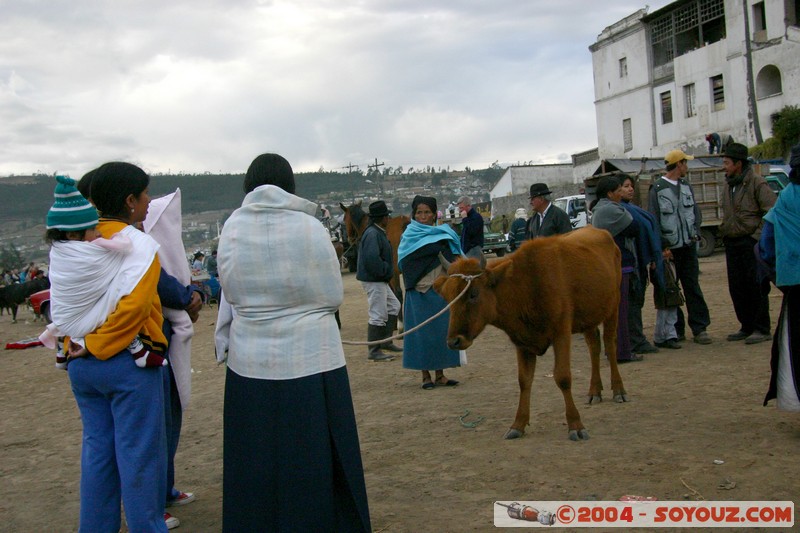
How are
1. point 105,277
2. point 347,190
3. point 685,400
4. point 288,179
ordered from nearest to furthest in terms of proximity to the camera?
point 105,277, point 288,179, point 685,400, point 347,190

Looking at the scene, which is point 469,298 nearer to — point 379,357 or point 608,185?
point 608,185

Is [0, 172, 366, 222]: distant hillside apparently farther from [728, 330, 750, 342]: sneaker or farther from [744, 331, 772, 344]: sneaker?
[744, 331, 772, 344]: sneaker

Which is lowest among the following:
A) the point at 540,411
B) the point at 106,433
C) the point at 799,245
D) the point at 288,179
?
the point at 540,411

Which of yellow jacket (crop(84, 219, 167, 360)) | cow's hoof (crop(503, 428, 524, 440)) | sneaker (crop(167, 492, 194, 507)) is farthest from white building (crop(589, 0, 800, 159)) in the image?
yellow jacket (crop(84, 219, 167, 360))

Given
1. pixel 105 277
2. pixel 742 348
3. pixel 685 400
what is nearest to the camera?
pixel 105 277

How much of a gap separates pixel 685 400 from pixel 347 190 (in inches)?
3283

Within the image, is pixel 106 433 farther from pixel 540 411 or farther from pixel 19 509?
pixel 540 411

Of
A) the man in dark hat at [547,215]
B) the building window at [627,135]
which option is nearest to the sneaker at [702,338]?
the man in dark hat at [547,215]

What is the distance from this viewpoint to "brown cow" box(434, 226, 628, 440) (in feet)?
17.9

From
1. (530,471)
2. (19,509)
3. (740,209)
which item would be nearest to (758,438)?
(530,471)

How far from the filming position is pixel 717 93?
127 feet

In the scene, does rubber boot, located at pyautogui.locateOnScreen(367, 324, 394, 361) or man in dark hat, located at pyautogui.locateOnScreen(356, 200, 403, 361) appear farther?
rubber boot, located at pyautogui.locateOnScreen(367, 324, 394, 361)

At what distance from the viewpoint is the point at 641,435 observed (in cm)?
532

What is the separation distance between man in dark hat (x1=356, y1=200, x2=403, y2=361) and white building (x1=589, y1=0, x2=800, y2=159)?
1196 inches
